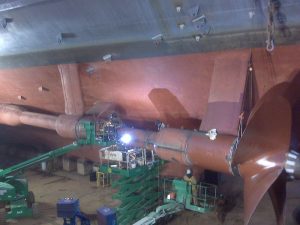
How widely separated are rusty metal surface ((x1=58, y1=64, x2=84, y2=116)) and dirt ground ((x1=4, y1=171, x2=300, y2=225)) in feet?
9.87

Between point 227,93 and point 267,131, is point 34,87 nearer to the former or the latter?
point 227,93

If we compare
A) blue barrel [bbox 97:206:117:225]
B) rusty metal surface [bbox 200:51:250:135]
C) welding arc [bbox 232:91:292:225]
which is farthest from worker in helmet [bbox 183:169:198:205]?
welding arc [bbox 232:91:292:225]

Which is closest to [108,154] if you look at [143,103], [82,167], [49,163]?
[143,103]

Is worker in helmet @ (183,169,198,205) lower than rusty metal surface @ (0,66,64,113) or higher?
lower

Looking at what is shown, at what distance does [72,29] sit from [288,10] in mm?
4732

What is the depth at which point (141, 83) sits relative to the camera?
321 inches

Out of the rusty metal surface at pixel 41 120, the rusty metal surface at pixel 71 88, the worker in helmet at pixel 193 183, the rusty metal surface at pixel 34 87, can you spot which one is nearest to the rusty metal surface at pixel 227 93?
the worker in helmet at pixel 193 183

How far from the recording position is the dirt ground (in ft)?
30.0

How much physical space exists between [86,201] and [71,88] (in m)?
3.72

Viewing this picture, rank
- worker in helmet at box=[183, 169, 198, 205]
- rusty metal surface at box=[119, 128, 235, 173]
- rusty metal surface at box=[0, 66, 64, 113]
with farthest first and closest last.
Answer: rusty metal surface at box=[0, 66, 64, 113] < worker in helmet at box=[183, 169, 198, 205] < rusty metal surface at box=[119, 128, 235, 173]

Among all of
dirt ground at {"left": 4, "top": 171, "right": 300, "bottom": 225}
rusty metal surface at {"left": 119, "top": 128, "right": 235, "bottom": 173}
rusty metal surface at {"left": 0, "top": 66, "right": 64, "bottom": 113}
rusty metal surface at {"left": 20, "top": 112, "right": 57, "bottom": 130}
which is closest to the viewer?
rusty metal surface at {"left": 119, "top": 128, "right": 235, "bottom": 173}

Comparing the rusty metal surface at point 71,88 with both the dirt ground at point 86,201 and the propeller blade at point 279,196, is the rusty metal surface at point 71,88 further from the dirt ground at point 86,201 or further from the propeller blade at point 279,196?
the propeller blade at point 279,196

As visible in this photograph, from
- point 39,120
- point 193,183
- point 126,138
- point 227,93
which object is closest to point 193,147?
point 227,93

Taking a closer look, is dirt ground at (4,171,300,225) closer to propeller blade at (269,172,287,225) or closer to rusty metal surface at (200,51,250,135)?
rusty metal surface at (200,51,250,135)
